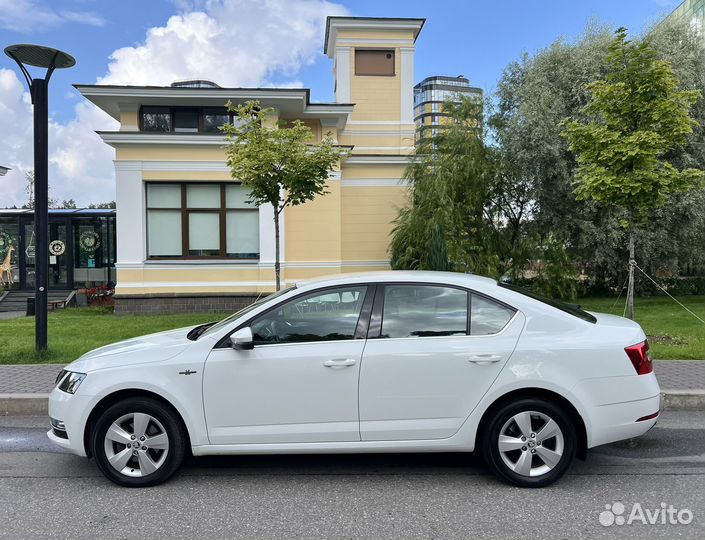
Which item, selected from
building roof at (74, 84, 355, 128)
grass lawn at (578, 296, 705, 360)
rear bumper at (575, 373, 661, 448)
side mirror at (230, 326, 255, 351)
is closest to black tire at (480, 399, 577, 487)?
rear bumper at (575, 373, 661, 448)

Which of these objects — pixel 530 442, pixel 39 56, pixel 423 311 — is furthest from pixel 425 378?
pixel 39 56

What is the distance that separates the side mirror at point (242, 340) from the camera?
4.01 m

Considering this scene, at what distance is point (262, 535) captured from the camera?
3420 millimetres

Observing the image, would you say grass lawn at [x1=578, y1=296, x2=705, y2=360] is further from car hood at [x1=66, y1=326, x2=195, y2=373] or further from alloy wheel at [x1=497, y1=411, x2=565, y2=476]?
car hood at [x1=66, y1=326, x2=195, y2=373]

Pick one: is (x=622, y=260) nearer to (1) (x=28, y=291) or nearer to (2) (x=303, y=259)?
(2) (x=303, y=259)

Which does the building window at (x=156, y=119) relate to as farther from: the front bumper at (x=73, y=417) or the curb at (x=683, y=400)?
the curb at (x=683, y=400)

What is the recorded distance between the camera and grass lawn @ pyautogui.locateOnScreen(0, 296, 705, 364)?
27.7ft

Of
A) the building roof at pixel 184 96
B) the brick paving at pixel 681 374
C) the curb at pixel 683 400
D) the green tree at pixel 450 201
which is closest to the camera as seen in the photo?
the curb at pixel 683 400

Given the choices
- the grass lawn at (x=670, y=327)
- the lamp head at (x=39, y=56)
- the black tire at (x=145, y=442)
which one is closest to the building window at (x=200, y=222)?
the lamp head at (x=39, y=56)

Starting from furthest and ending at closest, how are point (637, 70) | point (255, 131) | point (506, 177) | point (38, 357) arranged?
point (506, 177) < point (255, 131) < point (637, 70) < point (38, 357)

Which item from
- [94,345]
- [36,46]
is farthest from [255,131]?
[94,345]

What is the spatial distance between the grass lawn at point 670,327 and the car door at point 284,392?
6157 millimetres

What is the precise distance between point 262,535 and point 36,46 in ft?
24.8

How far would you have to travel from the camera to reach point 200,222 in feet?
53.4
